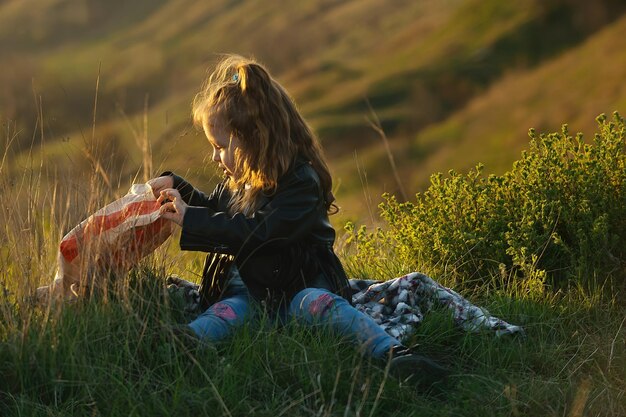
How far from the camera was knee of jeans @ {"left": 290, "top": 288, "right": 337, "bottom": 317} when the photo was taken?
3.86 m

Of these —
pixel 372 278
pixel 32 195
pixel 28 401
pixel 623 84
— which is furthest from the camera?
pixel 623 84

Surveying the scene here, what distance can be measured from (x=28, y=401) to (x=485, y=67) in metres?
32.6

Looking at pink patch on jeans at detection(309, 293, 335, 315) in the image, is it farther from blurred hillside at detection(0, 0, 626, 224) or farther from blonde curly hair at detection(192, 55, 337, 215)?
blurred hillside at detection(0, 0, 626, 224)

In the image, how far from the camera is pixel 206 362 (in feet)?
11.4

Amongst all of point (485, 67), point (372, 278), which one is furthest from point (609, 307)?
point (485, 67)

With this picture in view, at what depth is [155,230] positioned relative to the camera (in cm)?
411

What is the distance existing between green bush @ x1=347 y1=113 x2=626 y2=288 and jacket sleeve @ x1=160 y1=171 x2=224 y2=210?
3.14 feet

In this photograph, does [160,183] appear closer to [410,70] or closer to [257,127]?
[257,127]

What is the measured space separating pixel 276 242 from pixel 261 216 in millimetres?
128

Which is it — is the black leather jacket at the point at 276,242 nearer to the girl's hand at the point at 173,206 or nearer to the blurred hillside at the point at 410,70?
the girl's hand at the point at 173,206

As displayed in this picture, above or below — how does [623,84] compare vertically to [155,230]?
below

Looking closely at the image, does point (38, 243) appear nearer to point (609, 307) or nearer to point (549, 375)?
point (549, 375)

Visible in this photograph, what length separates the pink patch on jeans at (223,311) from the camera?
395 cm

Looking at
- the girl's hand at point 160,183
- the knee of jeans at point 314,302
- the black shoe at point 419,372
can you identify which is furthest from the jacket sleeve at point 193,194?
the black shoe at point 419,372
